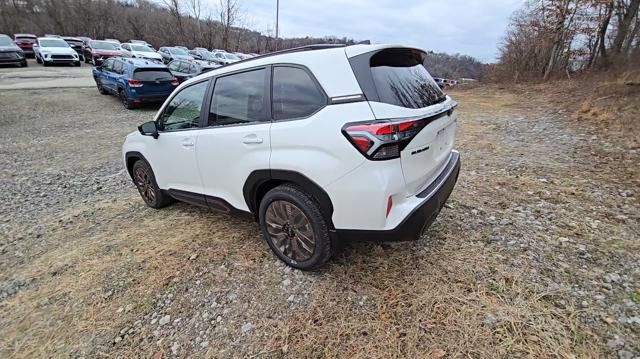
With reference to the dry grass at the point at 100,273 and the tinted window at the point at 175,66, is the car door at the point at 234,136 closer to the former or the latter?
the dry grass at the point at 100,273

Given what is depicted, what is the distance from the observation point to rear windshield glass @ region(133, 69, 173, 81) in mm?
10625

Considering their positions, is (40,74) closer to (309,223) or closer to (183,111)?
(183,111)

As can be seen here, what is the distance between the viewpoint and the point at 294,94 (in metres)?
2.35

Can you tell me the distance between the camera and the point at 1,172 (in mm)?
5848

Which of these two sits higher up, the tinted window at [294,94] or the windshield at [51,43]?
the tinted window at [294,94]

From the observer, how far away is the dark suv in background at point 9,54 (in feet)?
63.2

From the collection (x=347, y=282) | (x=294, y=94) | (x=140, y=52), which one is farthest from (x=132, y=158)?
(x=140, y=52)

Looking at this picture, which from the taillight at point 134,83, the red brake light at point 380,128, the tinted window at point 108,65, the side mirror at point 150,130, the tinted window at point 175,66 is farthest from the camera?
the tinted window at point 175,66

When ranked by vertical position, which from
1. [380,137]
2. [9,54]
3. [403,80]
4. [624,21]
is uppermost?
[624,21]

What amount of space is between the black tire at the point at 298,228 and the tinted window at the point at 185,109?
118cm

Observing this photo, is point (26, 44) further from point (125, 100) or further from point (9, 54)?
point (125, 100)

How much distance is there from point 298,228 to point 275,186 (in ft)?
1.30

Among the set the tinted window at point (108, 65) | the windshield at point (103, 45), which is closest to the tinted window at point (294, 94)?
the tinted window at point (108, 65)

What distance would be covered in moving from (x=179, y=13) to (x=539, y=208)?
40.2 metres
